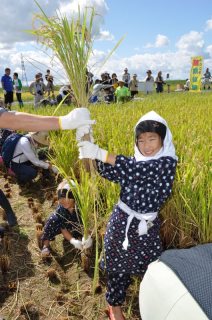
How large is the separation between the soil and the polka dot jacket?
11.8 inches

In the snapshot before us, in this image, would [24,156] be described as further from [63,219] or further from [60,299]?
[60,299]

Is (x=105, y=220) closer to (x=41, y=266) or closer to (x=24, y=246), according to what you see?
(x=41, y=266)

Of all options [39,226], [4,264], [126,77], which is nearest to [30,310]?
[4,264]

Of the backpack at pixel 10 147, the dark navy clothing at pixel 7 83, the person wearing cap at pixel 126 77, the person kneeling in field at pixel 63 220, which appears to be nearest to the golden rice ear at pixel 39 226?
the person kneeling in field at pixel 63 220

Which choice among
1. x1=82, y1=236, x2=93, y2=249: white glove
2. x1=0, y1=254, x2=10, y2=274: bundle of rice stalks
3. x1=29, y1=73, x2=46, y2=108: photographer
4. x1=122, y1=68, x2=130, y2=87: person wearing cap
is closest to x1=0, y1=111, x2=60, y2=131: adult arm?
x1=82, y1=236, x2=93, y2=249: white glove

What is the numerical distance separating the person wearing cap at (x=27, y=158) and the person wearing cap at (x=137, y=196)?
206 cm

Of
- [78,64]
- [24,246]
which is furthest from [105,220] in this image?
[78,64]

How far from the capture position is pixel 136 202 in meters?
1.80

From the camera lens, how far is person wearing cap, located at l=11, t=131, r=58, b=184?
3.84 meters

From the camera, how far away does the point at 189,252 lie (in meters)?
1.45

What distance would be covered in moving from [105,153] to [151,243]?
58 centimetres

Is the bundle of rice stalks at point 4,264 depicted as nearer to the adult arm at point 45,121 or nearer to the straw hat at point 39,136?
the adult arm at point 45,121

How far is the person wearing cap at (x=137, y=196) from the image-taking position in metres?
1.80

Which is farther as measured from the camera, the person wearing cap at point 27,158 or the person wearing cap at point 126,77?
the person wearing cap at point 126,77
